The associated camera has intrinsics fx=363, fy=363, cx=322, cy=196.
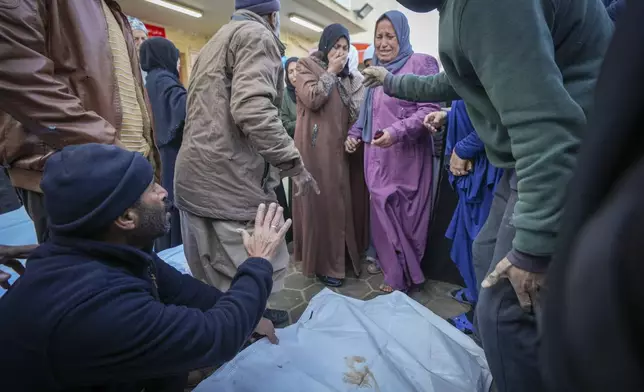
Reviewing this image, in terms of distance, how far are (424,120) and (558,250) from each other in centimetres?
194

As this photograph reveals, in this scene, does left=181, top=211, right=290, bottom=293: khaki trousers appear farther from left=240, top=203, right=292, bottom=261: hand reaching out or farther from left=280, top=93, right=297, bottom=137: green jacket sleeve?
left=280, top=93, right=297, bottom=137: green jacket sleeve

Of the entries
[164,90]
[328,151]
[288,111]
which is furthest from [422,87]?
[288,111]

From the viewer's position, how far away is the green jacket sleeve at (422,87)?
1551 millimetres

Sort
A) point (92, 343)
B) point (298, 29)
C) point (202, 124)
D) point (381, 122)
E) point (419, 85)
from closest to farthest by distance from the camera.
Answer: point (92, 343) < point (419, 85) < point (202, 124) < point (381, 122) < point (298, 29)

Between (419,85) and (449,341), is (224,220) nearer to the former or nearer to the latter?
(419,85)

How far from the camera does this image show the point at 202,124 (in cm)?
171

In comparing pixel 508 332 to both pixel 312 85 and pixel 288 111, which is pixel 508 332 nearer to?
pixel 312 85

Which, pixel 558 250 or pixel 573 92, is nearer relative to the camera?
pixel 558 250

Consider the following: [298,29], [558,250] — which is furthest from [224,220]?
[298,29]

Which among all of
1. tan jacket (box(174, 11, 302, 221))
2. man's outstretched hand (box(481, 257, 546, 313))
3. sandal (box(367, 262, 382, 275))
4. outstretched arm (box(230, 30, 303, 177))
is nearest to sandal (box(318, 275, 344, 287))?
sandal (box(367, 262, 382, 275))

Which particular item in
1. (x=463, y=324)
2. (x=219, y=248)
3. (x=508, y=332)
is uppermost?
(x=508, y=332)

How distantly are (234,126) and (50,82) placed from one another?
2.33ft

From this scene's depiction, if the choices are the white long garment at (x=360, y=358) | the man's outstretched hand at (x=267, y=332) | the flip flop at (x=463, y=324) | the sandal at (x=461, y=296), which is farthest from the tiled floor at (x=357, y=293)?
the man's outstretched hand at (x=267, y=332)

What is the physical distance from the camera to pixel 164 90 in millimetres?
2639
